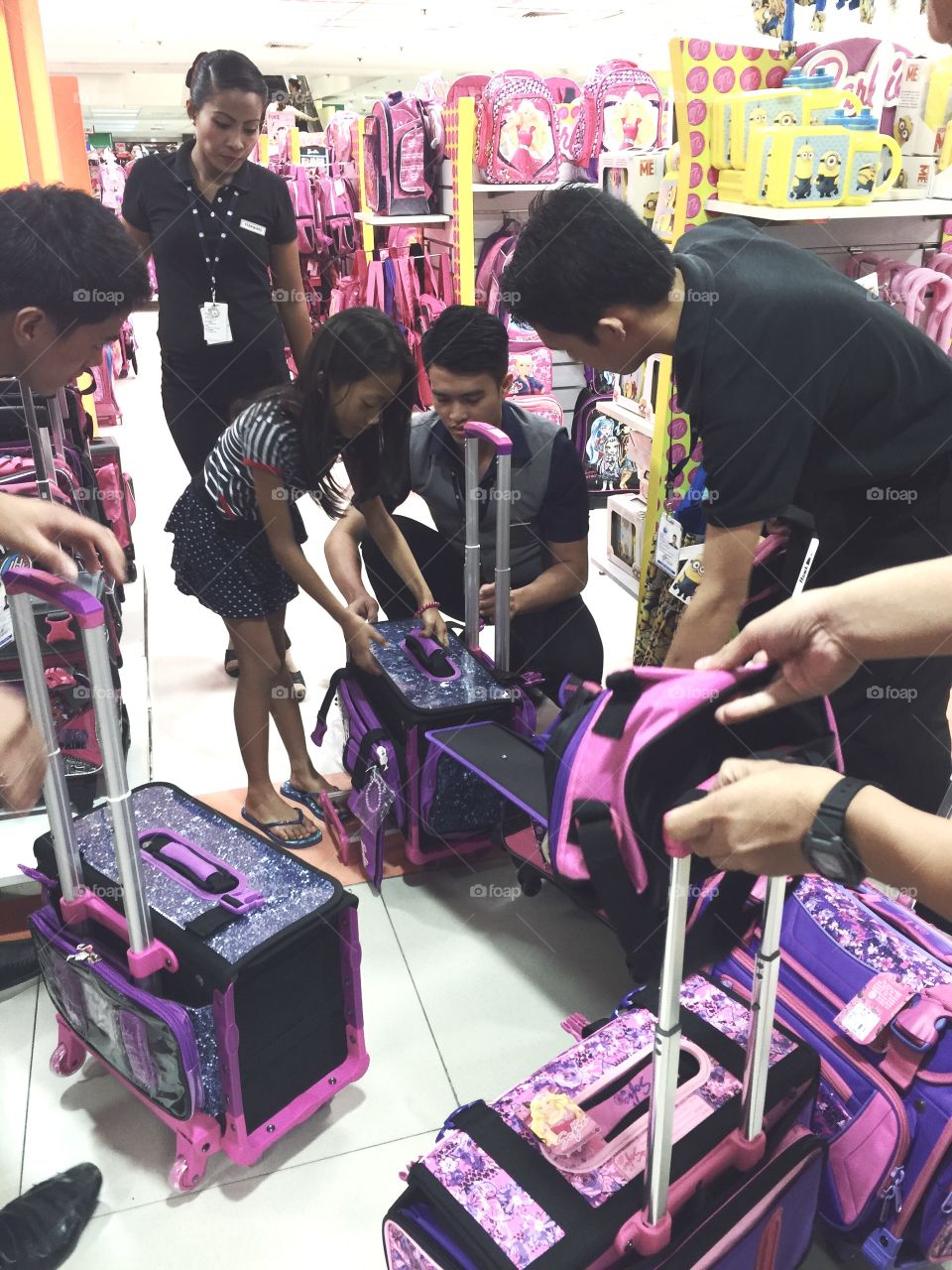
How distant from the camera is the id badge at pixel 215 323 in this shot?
3.08 metres

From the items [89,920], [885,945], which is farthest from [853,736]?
[89,920]

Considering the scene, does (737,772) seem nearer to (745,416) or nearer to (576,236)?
(745,416)

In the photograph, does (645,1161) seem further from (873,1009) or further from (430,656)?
(430,656)

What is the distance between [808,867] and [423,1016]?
4.16 feet

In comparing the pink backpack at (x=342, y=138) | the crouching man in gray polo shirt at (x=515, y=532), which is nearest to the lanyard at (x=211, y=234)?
the crouching man in gray polo shirt at (x=515, y=532)

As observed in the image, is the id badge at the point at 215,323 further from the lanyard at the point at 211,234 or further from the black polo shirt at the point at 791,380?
the black polo shirt at the point at 791,380

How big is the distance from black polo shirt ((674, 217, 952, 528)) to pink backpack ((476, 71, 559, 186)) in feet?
10.4

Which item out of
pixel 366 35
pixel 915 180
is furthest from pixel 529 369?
pixel 366 35

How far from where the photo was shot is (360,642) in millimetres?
2416

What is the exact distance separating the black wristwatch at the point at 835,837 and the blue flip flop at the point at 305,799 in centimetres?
188

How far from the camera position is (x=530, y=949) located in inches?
87.4

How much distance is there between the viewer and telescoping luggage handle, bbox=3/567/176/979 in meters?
1.41

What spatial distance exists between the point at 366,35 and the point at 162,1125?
14.5 meters

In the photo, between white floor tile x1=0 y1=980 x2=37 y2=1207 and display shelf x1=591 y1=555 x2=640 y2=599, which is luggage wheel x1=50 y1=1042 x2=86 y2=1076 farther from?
display shelf x1=591 y1=555 x2=640 y2=599
